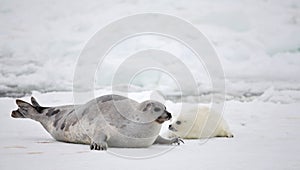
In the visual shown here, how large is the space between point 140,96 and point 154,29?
1.20 metres

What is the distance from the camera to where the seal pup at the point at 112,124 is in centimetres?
183

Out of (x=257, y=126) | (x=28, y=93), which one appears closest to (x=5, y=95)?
(x=28, y=93)

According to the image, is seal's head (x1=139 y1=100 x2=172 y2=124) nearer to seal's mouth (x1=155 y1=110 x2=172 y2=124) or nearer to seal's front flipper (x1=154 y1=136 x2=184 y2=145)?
seal's mouth (x1=155 y1=110 x2=172 y2=124)

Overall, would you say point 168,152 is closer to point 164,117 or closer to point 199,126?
point 164,117

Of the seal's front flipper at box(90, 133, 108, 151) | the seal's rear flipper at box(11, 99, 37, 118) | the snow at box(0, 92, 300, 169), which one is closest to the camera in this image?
the snow at box(0, 92, 300, 169)

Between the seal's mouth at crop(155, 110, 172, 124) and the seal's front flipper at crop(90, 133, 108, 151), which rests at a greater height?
the seal's mouth at crop(155, 110, 172, 124)

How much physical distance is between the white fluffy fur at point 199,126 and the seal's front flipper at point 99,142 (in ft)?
1.92

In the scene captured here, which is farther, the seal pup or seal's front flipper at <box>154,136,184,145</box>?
seal's front flipper at <box>154,136,184,145</box>

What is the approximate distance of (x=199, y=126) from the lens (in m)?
2.35

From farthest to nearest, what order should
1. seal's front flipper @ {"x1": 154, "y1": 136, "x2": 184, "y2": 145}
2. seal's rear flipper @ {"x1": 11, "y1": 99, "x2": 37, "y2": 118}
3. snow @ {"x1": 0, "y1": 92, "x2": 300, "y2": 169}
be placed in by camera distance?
seal's rear flipper @ {"x1": 11, "y1": 99, "x2": 37, "y2": 118} < seal's front flipper @ {"x1": 154, "y1": 136, "x2": 184, "y2": 145} < snow @ {"x1": 0, "y1": 92, "x2": 300, "y2": 169}

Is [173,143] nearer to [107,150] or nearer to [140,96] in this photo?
[107,150]

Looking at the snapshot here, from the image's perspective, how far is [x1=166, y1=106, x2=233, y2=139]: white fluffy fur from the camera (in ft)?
7.69

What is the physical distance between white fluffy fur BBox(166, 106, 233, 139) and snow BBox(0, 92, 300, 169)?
9 centimetres

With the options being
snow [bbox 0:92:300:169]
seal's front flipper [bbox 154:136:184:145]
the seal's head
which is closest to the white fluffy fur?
snow [bbox 0:92:300:169]
